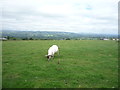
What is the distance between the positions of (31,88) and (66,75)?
3.23 meters

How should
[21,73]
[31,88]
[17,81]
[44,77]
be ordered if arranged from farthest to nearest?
1. [21,73]
2. [44,77]
3. [17,81]
4. [31,88]

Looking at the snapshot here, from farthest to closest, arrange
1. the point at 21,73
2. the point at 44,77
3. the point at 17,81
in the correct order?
the point at 21,73 < the point at 44,77 < the point at 17,81

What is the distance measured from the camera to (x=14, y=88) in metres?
7.89

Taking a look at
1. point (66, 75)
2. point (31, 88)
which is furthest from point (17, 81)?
point (66, 75)

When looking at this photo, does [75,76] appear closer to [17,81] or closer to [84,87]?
[84,87]

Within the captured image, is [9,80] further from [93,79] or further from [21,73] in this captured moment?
[93,79]

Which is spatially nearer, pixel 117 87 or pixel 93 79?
pixel 117 87

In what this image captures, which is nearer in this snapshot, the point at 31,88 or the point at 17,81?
the point at 31,88

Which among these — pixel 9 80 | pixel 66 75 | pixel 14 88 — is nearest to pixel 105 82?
pixel 66 75

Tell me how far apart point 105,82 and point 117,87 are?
0.91 meters

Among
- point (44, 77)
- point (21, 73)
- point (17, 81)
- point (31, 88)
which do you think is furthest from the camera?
point (21, 73)

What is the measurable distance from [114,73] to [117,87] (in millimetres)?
2838

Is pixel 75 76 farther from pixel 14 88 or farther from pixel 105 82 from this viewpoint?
pixel 14 88

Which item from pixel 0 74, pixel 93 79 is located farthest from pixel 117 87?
pixel 0 74
